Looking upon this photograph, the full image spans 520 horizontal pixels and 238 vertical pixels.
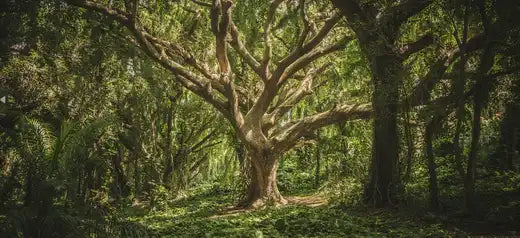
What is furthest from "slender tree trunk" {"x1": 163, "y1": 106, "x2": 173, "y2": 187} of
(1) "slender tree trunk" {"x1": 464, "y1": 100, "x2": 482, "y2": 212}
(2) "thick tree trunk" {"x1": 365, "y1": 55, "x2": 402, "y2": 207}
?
(1) "slender tree trunk" {"x1": 464, "y1": 100, "x2": 482, "y2": 212}

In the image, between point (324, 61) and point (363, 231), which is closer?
point (363, 231)

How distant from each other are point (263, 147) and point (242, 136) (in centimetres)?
64

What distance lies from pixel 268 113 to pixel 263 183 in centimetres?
254

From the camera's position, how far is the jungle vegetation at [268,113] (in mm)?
6551

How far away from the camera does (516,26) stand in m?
6.28

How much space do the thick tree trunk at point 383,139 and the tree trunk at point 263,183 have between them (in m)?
3.30

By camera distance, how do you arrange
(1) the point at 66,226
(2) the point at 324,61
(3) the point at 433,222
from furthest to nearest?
(2) the point at 324,61
(3) the point at 433,222
(1) the point at 66,226

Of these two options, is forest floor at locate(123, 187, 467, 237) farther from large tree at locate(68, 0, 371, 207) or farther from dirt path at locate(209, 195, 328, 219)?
large tree at locate(68, 0, 371, 207)

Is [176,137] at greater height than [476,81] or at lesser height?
greater

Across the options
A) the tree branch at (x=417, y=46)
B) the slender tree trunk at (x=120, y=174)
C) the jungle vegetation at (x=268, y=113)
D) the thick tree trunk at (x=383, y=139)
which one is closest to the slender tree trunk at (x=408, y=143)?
the jungle vegetation at (x=268, y=113)

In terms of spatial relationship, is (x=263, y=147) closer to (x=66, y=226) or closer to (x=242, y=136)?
(x=242, y=136)

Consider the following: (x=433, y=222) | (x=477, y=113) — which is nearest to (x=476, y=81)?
(x=477, y=113)

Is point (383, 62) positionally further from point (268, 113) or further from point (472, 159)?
point (268, 113)

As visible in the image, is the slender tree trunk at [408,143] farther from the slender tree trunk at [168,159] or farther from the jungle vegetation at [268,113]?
the slender tree trunk at [168,159]
